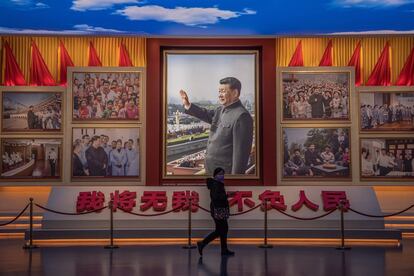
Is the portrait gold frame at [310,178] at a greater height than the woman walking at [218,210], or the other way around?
the portrait gold frame at [310,178]

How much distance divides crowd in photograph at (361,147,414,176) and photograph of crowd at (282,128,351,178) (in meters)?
0.56

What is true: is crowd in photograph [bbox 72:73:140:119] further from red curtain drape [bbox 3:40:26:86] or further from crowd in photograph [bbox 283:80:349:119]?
crowd in photograph [bbox 283:80:349:119]

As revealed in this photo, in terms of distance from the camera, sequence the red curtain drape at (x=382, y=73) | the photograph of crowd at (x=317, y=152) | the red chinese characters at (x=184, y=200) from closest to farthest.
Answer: the red chinese characters at (x=184, y=200) → the photograph of crowd at (x=317, y=152) → the red curtain drape at (x=382, y=73)

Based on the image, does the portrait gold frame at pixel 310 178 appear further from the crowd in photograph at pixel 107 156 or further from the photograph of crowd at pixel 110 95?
the photograph of crowd at pixel 110 95

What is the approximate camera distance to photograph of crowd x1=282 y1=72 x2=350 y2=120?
1628 centimetres

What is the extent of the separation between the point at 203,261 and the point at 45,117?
7.85 meters

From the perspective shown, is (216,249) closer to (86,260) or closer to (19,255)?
(86,260)

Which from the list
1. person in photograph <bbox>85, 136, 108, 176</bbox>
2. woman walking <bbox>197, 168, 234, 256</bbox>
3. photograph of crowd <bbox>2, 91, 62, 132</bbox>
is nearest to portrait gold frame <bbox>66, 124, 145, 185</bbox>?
person in photograph <bbox>85, 136, 108, 176</bbox>

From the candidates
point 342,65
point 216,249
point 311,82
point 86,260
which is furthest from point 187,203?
point 342,65

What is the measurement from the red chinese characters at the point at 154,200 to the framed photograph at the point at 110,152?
119 cm

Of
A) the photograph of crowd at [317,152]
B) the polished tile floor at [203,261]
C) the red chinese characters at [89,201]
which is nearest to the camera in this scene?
the polished tile floor at [203,261]

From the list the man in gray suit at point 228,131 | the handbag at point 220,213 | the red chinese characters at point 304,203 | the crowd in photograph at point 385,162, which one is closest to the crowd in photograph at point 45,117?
the man in gray suit at point 228,131

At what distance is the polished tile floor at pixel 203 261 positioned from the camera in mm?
9867

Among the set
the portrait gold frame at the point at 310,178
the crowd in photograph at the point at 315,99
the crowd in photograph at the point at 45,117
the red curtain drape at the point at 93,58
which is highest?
the red curtain drape at the point at 93,58
